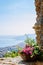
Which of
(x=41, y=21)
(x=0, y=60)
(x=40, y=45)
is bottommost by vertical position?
(x=0, y=60)

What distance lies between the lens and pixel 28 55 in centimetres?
605

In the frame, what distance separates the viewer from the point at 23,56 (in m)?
6.18

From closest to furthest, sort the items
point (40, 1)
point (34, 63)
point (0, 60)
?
1. point (34, 63)
2. point (40, 1)
3. point (0, 60)

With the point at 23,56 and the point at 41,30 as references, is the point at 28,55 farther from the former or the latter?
the point at 41,30

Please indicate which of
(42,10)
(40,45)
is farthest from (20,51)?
(42,10)

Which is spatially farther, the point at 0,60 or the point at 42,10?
the point at 0,60

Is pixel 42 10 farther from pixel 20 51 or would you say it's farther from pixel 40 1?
pixel 20 51

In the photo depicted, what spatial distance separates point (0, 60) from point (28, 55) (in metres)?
1.11

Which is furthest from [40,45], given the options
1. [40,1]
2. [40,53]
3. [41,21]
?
[40,1]

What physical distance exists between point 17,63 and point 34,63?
0.47 m

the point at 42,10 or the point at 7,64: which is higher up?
the point at 42,10

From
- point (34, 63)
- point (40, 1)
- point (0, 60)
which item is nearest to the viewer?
point (34, 63)

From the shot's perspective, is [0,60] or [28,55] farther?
[0,60]

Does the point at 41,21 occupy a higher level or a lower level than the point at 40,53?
higher
